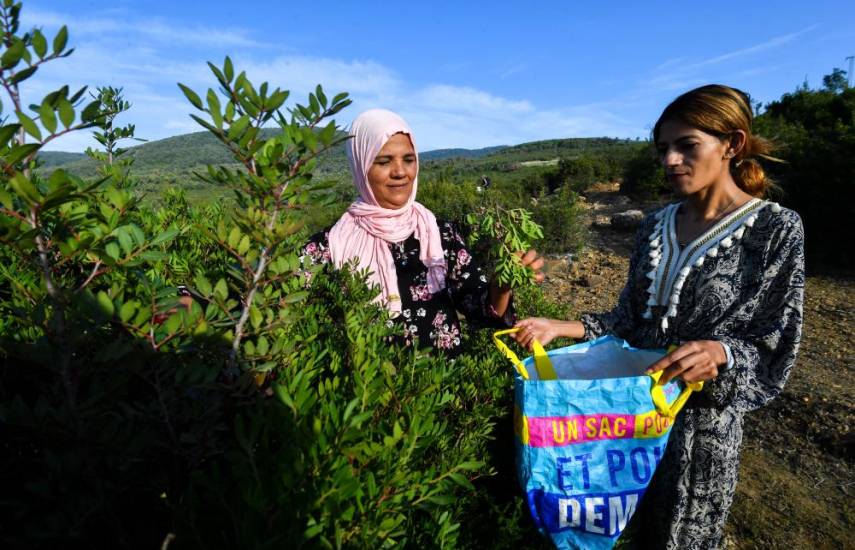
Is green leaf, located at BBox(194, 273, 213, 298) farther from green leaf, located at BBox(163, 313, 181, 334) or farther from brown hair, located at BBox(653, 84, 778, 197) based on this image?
brown hair, located at BBox(653, 84, 778, 197)

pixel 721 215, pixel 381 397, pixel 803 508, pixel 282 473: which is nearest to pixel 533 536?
pixel 381 397

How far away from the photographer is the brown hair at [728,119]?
1806mm

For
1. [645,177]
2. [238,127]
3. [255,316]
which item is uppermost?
[645,177]

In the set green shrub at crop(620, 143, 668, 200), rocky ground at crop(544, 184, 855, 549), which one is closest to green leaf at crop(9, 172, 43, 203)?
rocky ground at crop(544, 184, 855, 549)

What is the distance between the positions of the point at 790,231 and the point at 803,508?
271cm

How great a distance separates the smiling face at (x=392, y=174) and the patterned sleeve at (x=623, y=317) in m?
1.07

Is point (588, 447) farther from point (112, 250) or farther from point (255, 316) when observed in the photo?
point (112, 250)

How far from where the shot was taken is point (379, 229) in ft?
7.82

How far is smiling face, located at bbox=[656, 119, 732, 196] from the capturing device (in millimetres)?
1829

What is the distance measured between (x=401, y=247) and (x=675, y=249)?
48.7 inches

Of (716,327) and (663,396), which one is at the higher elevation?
(716,327)

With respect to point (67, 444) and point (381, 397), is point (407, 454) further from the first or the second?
point (67, 444)

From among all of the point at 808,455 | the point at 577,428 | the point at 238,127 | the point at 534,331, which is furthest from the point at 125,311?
the point at 808,455

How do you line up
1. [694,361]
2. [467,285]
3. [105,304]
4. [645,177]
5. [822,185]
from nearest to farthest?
[105,304], [694,361], [467,285], [822,185], [645,177]
